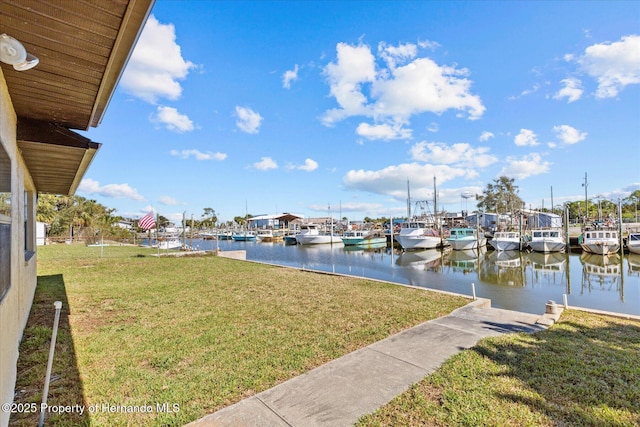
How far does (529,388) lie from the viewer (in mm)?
3154

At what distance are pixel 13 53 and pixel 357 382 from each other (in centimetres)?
416

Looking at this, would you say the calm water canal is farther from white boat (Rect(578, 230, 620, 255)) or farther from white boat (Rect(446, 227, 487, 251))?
white boat (Rect(446, 227, 487, 251))

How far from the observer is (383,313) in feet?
20.1

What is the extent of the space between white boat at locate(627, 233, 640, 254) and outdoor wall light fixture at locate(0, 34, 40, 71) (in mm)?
36585

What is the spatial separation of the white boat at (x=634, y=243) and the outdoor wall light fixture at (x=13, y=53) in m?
36.6

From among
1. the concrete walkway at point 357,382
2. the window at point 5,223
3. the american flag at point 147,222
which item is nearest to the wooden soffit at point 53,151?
the window at point 5,223

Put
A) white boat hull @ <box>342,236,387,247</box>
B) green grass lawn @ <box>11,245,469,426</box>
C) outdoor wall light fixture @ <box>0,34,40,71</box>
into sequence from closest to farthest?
outdoor wall light fixture @ <box>0,34,40,71</box> < green grass lawn @ <box>11,245,469,426</box> < white boat hull @ <box>342,236,387,247</box>

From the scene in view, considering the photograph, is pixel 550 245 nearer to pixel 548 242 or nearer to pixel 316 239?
pixel 548 242

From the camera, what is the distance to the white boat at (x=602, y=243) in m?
25.1

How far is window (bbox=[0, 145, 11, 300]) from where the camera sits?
277cm

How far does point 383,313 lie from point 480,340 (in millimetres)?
1975

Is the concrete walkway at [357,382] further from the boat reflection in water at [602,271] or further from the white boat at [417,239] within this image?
the white boat at [417,239]

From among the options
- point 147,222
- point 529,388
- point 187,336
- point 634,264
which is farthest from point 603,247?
point 147,222

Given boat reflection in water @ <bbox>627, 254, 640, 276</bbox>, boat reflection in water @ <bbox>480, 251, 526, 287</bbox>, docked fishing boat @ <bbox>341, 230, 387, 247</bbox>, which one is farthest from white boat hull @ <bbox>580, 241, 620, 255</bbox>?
docked fishing boat @ <bbox>341, 230, 387, 247</bbox>
